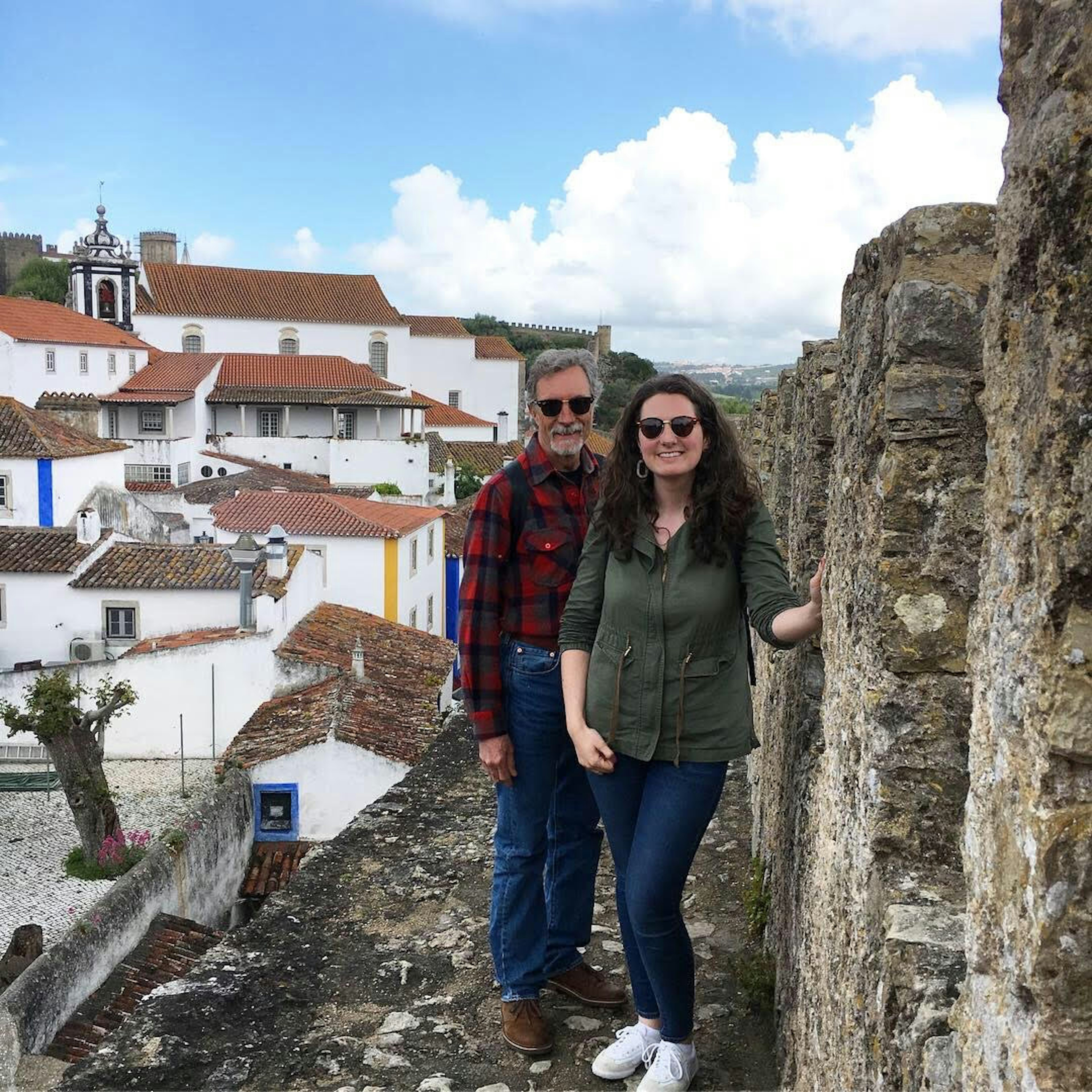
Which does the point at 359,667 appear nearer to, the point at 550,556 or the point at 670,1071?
the point at 550,556

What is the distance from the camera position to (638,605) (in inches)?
104

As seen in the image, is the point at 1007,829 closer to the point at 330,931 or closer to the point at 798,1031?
the point at 798,1031

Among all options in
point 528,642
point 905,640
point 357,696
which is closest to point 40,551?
point 357,696

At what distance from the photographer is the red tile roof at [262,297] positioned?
51375 millimetres

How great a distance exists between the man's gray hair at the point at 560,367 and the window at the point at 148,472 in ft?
116

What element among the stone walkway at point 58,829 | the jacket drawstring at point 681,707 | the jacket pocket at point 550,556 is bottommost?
the stone walkway at point 58,829

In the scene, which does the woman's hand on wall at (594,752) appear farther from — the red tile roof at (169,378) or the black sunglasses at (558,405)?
the red tile roof at (169,378)

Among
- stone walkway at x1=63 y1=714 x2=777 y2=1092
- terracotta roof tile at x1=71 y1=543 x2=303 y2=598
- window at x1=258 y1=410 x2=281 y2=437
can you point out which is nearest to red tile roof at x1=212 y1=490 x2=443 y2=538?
terracotta roof tile at x1=71 y1=543 x2=303 y2=598

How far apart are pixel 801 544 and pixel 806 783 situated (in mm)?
744

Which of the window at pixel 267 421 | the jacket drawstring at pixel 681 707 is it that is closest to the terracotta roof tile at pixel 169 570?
the jacket drawstring at pixel 681 707

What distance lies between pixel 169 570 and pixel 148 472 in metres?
18.3

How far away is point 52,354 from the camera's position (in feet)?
134

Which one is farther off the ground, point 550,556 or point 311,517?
point 550,556

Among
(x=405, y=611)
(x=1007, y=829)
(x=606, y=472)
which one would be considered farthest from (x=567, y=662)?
(x=405, y=611)
